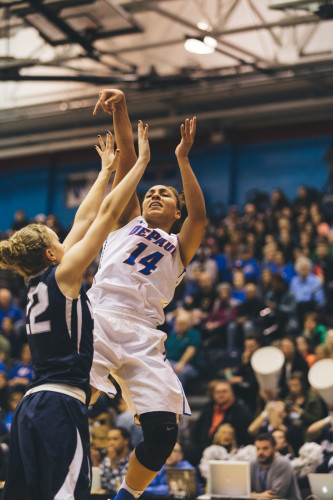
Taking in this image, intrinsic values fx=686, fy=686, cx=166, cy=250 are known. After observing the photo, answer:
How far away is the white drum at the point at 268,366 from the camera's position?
8.11 m

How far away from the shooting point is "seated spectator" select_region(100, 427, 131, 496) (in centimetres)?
659

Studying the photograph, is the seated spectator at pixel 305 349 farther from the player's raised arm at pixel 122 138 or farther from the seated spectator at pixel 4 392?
the player's raised arm at pixel 122 138

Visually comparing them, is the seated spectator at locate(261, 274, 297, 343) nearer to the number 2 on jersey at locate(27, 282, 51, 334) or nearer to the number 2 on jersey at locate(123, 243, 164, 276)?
the number 2 on jersey at locate(123, 243, 164, 276)

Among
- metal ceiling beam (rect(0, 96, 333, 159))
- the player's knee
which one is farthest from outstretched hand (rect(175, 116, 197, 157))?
metal ceiling beam (rect(0, 96, 333, 159))

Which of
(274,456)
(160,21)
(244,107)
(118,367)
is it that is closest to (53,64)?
(160,21)

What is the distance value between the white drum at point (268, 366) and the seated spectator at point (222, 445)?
0.87 m

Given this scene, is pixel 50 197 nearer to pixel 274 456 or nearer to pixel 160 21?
pixel 160 21

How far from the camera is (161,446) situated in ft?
12.7

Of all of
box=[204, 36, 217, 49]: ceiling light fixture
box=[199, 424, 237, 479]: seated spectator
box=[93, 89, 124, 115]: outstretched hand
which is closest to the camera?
box=[93, 89, 124, 115]: outstretched hand

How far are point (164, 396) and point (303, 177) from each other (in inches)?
495

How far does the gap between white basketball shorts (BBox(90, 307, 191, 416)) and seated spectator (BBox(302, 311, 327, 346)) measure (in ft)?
18.4

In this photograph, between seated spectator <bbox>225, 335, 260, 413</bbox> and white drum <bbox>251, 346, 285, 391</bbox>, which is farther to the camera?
seated spectator <bbox>225, 335, 260, 413</bbox>

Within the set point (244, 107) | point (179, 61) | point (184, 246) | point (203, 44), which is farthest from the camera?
point (244, 107)

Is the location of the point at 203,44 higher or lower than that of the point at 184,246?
higher
